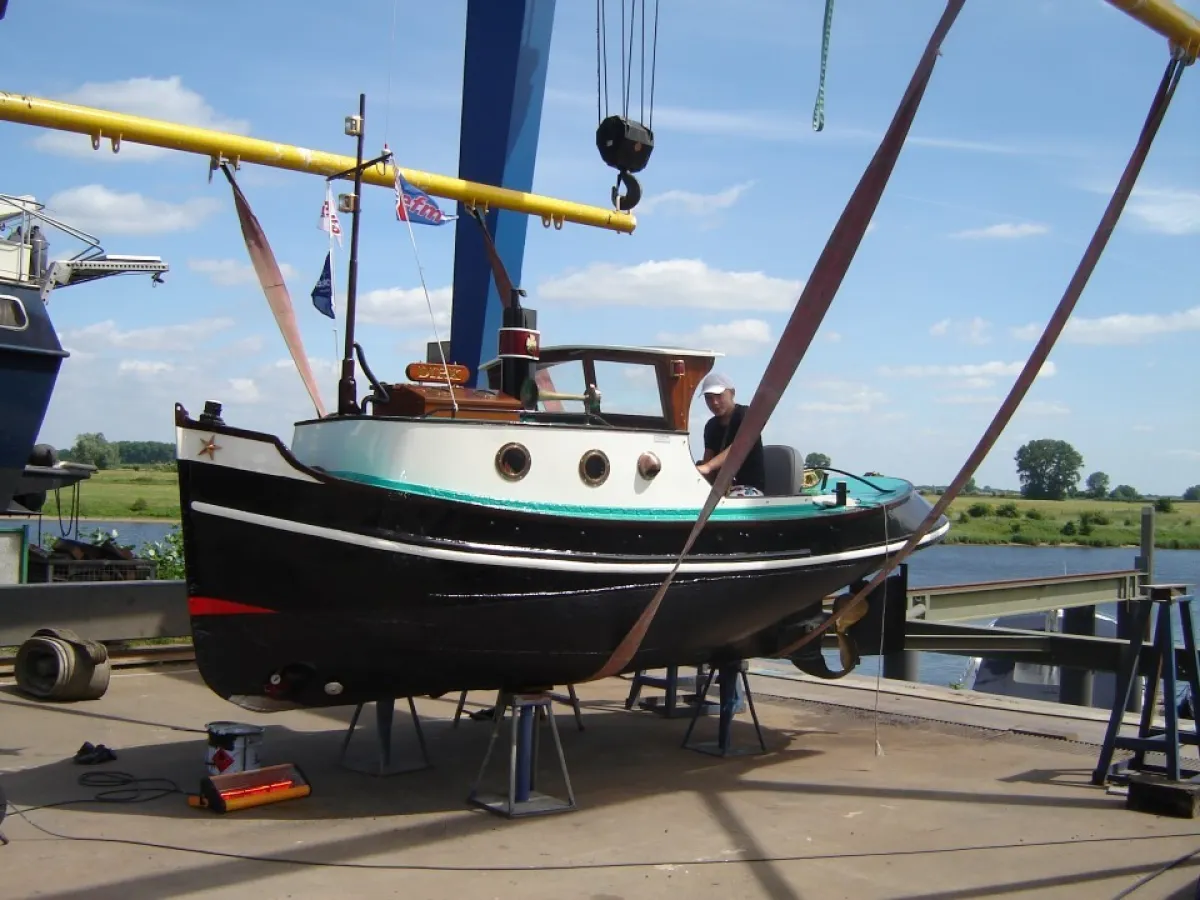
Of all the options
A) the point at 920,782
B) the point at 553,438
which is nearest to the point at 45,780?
the point at 553,438

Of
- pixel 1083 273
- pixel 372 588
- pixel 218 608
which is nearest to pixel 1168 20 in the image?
pixel 1083 273

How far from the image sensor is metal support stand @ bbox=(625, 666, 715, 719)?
30.6ft

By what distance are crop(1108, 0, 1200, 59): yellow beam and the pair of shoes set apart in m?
6.82

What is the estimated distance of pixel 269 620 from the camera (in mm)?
6004

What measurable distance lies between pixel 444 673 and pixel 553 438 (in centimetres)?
139

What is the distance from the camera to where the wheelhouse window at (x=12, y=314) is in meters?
16.0

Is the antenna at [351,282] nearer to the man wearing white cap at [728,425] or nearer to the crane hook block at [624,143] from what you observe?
the man wearing white cap at [728,425]

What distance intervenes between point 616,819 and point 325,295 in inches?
152

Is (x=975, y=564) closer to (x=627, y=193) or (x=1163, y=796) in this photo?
(x=627, y=193)

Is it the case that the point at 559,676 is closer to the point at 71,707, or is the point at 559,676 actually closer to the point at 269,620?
the point at 269,620

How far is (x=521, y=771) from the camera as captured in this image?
258 inches

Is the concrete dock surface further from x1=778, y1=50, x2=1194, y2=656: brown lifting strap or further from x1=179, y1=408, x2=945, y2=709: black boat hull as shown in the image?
x1=778, y1=50, x2=1194, y2=656: brown lifting strap

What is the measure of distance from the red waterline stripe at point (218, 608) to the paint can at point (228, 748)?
81 centimetres

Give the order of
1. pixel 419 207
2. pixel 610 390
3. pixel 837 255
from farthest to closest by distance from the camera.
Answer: pixel 419 207 < pixel 610 390 < pixel 837 255
